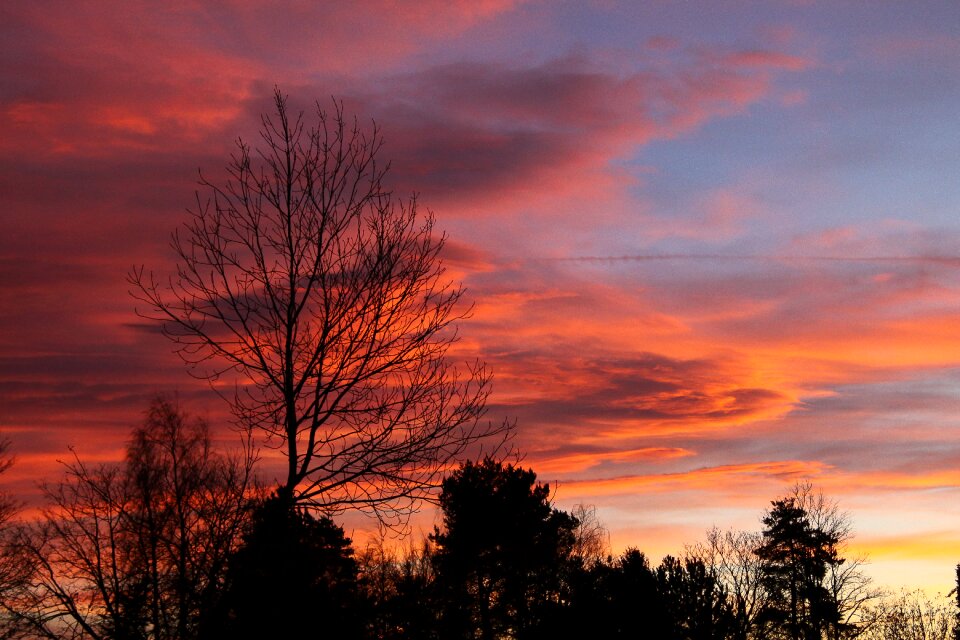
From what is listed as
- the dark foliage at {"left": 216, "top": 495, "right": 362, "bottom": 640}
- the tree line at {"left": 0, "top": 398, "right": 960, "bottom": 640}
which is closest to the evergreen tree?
the tree line at {"left": 0, "top": 398, "right": 960, "bottom": 640}

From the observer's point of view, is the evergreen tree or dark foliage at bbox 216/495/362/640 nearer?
dark foliage at bbox 216/495/362/640

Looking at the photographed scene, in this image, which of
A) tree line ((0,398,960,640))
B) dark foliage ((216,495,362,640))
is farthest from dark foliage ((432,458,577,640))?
dark foliage ((216,495,362,640))

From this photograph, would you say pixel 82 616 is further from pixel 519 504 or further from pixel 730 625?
pixel 519 504

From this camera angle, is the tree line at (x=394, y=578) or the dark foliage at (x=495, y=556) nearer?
the tree line at (x=394, y=578)

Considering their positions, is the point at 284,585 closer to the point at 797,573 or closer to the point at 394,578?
the point at 394,578

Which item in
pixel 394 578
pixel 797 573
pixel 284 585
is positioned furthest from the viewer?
pixel 797 573

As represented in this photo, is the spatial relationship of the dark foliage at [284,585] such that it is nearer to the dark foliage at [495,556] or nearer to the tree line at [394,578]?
the tree line at [394,578]

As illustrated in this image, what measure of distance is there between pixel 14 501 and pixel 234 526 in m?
34.4

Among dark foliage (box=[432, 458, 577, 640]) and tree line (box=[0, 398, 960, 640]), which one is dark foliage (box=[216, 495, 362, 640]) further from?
dark foliage (box=[432, 458, 577, 640])

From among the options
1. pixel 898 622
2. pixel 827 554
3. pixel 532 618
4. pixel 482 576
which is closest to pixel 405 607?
pixel 532 618

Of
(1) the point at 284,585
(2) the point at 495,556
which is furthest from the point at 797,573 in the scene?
(1) the point at 284,585

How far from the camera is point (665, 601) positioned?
3853 cm

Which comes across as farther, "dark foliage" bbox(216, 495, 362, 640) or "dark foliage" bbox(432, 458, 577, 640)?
"dark foliage" bbox(432, 458, 577, 640)

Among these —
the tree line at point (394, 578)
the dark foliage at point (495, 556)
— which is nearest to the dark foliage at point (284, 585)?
the tree line at point (394, 578)
